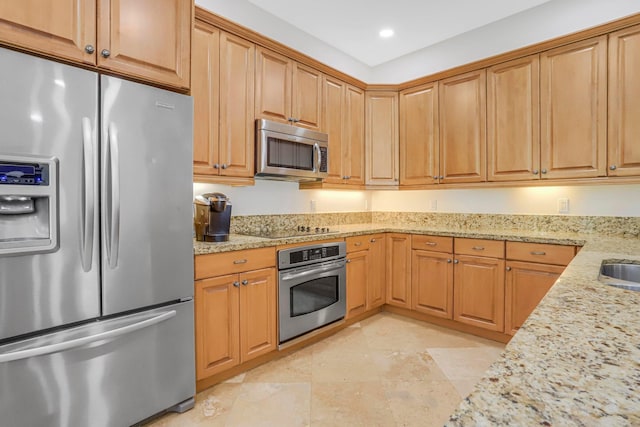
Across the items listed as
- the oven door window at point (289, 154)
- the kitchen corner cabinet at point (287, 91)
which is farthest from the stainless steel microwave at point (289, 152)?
the kitchen corner cabinet at point (287, 91)

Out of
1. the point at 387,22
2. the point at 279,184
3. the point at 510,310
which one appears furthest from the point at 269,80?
the point at 510,310

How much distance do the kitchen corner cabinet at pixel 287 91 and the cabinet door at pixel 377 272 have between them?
1225 millimetres

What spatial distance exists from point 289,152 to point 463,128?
1688 millimetres

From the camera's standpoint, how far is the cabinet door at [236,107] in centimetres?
241

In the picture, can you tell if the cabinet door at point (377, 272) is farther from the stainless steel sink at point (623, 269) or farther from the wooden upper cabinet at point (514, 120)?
the stainless steel sink at point (623, 269)

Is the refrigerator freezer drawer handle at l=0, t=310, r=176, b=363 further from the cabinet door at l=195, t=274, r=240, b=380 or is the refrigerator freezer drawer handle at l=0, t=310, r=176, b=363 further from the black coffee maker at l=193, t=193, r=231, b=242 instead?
the black coffee maker at l=193, t=193, r=231, b=242

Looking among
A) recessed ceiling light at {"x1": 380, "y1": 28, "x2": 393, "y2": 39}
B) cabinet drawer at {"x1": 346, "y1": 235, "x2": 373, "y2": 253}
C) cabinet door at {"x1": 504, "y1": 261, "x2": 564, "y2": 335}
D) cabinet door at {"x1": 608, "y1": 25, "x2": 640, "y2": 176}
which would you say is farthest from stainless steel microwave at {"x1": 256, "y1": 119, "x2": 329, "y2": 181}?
cabinet door at {"x1": 608, "y1": 25, "x2": 640, "y2": 176}

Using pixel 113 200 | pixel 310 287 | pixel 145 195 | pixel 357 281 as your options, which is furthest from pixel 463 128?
pixel 113 200

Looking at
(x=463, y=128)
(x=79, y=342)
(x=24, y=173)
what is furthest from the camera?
(x=463, y=128)

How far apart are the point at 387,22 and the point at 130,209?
274 cm

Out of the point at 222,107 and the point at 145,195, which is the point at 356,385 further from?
the point at 222,107

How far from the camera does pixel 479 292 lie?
2820 millimetres

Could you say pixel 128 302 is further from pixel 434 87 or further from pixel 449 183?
pixel 434 87

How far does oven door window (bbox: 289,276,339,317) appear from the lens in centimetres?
251
